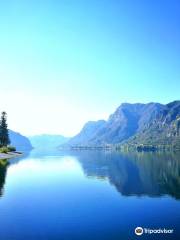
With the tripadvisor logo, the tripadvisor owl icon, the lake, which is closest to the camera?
the lake

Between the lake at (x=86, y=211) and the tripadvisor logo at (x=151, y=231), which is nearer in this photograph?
the lake at (x=86, y=211)

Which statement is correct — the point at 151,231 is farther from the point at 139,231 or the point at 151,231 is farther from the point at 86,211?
the point at 86,211

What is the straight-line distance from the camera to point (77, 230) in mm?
40750

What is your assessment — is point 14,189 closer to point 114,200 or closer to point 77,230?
point 114,200

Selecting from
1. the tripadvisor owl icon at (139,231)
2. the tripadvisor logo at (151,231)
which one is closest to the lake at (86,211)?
the tripadvisor owl icon at (139,231)

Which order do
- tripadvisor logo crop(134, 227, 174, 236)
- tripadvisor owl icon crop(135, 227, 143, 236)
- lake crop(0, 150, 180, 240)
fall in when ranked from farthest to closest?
tripadvisor logo crop(134, 227, 174, 236), tripadvisor owl icon crop(135, 227, 143, 236), lake crop(0, 150, 180, 240)

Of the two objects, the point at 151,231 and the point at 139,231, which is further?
the point at 139,231

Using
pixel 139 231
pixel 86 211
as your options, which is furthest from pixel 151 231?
pixel 86 211

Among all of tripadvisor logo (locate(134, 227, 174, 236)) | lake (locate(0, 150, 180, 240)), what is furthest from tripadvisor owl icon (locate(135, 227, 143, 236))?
lake (locate(0, 150, 180, 240))

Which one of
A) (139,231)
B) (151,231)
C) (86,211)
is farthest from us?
(86,211)

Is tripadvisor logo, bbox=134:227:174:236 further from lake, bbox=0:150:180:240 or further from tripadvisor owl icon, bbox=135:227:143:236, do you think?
lake, bbox=0:150:180:240

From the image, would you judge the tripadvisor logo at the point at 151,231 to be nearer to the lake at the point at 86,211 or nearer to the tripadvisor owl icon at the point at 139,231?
the tripadvisor owl icon at the point at 139,231

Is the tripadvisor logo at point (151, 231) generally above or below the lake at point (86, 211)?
below

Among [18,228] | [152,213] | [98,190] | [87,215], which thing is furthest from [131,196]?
[18,228]
